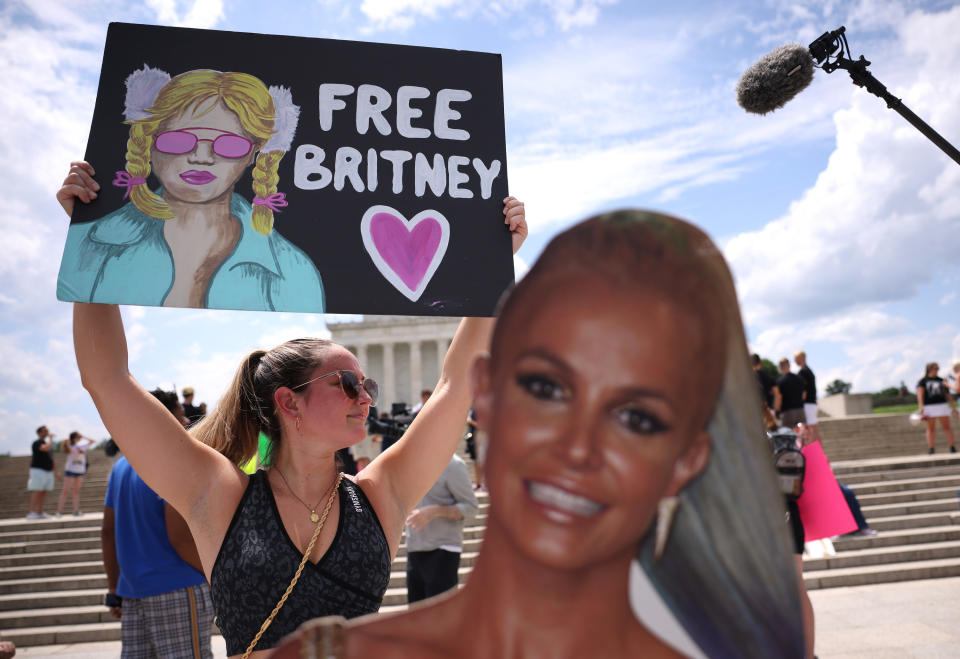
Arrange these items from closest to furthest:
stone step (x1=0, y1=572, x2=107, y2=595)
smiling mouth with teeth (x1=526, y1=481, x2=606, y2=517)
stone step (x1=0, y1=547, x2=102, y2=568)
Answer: smiling mouth with teeth (x1=526, y1=481, x2=606, y2=517)
stone step (x1=0, y1=572, x2=107, y2=595)
stone step (x1=0, y1=547, x2=102, y2=568)

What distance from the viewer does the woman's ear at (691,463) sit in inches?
30.9

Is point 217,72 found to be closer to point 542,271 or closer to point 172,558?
point 542,271

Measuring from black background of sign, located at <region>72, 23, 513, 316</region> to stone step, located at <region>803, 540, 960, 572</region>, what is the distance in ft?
27.3

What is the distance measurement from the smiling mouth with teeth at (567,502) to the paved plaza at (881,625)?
565cm

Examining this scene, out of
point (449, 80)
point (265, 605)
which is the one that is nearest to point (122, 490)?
point (265, 605)

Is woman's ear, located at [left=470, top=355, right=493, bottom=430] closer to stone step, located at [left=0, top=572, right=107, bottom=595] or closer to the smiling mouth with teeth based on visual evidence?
the smiling mouth with teeth

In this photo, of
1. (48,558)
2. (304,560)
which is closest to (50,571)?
(48,558)

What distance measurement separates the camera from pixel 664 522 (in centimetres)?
82

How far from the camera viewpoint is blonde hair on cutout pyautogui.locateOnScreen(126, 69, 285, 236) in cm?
171

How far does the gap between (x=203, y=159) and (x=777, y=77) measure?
2.11m

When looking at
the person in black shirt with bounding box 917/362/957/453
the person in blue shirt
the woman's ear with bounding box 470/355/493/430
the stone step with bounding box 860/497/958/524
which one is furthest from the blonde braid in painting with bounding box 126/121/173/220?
the person in black shirt with bounding box 917/362/957/453

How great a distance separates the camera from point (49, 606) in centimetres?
856

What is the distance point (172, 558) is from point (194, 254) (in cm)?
238

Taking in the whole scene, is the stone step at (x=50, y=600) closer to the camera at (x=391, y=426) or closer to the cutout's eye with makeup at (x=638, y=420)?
the camera at (x=391, y=426)
